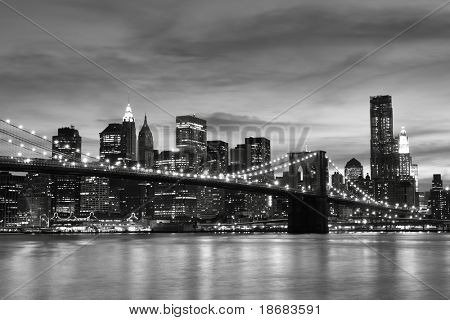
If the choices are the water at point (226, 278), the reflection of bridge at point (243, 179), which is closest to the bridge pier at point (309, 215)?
the reflection of bridge at point (243, 179)

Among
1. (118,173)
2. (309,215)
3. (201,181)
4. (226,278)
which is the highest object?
(118,173)

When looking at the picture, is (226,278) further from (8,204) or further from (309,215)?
(8,204)

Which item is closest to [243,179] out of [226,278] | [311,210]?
[311,210]

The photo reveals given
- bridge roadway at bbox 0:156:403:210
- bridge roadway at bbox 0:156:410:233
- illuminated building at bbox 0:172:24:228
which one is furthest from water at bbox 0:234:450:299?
illuminated building at bbox 0:172:24:228

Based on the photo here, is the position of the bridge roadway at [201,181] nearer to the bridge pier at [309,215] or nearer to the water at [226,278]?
the bridge pier at [309,215]

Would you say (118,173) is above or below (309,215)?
above

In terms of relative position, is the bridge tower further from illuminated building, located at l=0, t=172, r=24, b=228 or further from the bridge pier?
illuminated building, located at l=0, t=172, r=24, b=228

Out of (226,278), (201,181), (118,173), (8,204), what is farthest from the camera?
(8,204)
